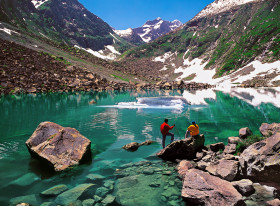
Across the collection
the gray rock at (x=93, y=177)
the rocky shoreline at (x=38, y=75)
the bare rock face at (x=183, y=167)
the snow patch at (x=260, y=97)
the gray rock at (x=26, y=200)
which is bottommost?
the gray rock at (x=26, y=200)

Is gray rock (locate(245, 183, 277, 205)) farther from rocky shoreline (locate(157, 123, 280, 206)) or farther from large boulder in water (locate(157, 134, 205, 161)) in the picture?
large boulder in water (locate(157, 134, 205, 161))

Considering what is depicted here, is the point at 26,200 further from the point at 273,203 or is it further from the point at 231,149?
the point at 231,149

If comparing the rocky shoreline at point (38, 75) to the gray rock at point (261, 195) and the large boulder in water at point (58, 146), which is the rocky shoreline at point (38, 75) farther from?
the gray rock at point (261, 195)

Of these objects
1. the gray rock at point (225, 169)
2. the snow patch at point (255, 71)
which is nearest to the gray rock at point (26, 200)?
the gray rock at point (225, 169)

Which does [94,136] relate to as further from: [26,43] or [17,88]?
[26,43]

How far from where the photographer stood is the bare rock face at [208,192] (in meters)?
9.00

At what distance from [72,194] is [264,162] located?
36.0ft

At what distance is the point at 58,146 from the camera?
47.4 feet

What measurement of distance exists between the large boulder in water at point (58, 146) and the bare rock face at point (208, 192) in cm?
822

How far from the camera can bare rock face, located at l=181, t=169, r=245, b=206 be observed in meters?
9.00

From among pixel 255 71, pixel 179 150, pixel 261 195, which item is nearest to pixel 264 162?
pixel 261 195

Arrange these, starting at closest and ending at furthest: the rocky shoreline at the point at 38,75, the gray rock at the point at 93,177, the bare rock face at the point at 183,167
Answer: the gray rock at the point at 93,177, the bare rock face at the point at 183,167, the rocky shoreline at the point at 38,75

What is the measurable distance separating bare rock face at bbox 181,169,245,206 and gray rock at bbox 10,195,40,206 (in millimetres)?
7652

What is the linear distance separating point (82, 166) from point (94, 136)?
8.32 meters
